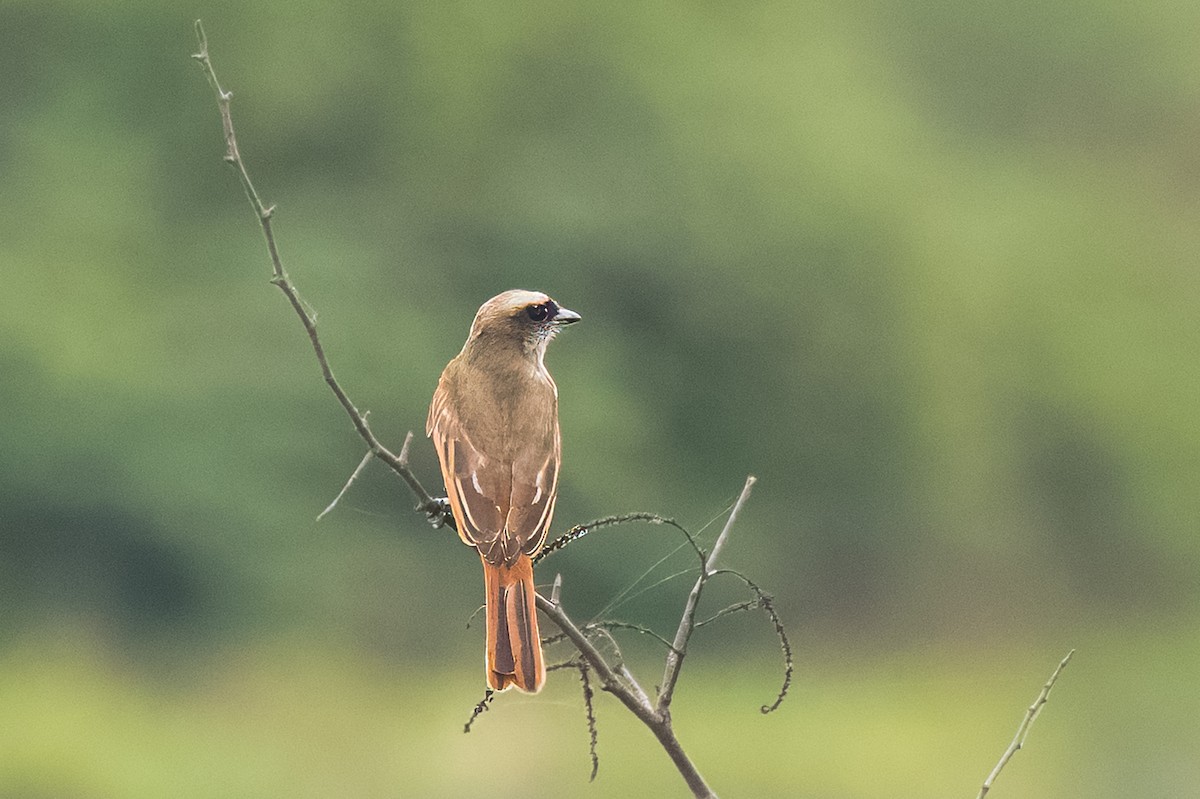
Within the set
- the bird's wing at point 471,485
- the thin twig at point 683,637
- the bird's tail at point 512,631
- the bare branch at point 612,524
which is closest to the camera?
the bare branch at point 612,524

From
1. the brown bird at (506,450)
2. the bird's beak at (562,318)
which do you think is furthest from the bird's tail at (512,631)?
the bird's beak at (562,318)

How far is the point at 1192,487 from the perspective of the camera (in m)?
17.2

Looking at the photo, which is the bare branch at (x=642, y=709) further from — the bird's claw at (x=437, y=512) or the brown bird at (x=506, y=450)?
the bird's claw at (x=437, y=512)

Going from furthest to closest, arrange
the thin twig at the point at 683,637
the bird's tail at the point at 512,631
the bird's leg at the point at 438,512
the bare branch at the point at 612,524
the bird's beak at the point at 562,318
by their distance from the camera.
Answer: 1. the bird's beak at the point at 562,318
2. the bird's leg at the point at 438,512
3. the bird's tail at the point at 512,631
4. the thin twig at the point at 683,637
5. the bare branch at the point at 612,524

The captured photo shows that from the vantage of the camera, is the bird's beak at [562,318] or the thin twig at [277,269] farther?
the bird's beak at [562,318]

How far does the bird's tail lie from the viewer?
296 cm

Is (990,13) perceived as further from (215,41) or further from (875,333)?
(215,41)

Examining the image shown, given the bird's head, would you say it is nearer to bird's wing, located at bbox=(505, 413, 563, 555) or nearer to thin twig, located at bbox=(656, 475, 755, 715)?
bird's wing, located at bbox=(505, 413, 563, 555)

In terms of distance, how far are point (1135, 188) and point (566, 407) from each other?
10478 millimetres

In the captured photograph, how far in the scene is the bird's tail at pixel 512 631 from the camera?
9.72 ft

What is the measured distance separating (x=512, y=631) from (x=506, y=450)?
2.17 ft

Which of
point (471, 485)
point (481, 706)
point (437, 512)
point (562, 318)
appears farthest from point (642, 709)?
point (562, 318)

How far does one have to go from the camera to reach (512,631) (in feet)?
10.1

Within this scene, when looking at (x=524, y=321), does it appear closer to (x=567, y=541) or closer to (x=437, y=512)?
(x=437, y=512)
